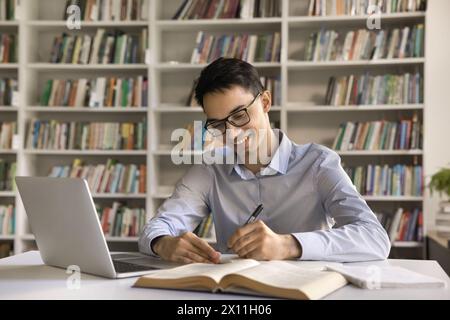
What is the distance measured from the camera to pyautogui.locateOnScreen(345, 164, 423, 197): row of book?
3.77 meters

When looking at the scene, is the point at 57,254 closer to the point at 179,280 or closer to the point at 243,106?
the point at 179,280

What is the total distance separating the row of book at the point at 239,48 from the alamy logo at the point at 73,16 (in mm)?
823

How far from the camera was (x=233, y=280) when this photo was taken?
1.13 meters

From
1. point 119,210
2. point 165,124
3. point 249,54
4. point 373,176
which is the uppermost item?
point 249,54

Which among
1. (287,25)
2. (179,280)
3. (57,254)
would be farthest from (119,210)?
(179,280)

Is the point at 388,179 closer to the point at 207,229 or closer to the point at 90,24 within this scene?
the point at 207,229

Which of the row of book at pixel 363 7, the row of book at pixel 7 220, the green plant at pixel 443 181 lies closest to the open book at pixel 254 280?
the green plant at pixel 443 181

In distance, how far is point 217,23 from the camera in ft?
12.8

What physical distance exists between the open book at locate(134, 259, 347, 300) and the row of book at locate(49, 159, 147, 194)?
109 inches

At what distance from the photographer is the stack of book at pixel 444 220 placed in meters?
3.50

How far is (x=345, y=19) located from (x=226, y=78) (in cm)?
224

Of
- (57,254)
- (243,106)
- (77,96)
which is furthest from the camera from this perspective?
(77,96)

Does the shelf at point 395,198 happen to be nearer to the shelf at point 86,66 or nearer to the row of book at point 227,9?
the row of book at point 227,9

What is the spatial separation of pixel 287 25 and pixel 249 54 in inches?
11.9
